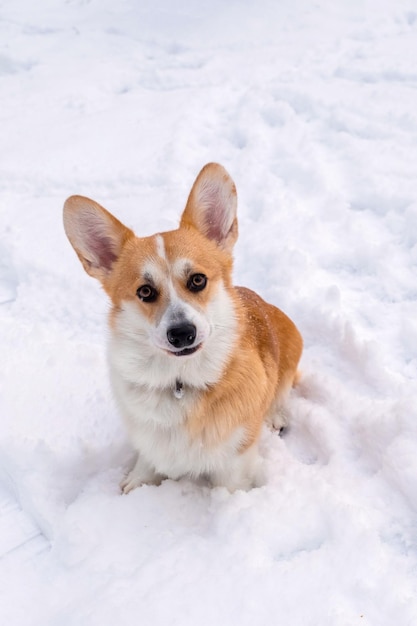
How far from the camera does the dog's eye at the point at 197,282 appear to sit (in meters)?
1.91

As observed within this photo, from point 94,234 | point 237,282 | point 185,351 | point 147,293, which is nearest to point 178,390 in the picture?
point 185,351

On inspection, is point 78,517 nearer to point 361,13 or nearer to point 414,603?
point 414,603

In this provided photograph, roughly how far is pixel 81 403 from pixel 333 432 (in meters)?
1.13

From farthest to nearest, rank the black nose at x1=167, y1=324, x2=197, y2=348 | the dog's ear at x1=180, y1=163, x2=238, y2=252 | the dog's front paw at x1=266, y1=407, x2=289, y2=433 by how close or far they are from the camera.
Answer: the dog's front paw at x1=266, y1=407, x2=289, y2=433
the dog's ear at x1=180, y1=163, x2=238, y2=252
the black nose at x1=167, y1=324, x2=197, y2=348

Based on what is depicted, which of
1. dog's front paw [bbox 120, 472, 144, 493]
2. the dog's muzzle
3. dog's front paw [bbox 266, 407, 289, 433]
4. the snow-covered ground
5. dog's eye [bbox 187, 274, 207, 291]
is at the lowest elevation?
dog's front paw [bbox 120, 472, 144, 493]

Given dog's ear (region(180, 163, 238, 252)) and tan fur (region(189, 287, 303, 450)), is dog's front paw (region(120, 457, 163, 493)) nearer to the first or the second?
tan fur (region(189, 287, 303, 450))

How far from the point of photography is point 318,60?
493 centimetres

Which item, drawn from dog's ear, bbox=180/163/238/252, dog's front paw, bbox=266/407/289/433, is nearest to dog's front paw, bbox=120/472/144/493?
dog's front paw, bbox=266/407/289/433

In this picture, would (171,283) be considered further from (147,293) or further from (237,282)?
(237,282)

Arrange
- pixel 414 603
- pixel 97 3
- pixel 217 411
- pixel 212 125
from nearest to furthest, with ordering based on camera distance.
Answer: pixel 414 603 < pixel 217 411 < pixel 212 125 < pixel 97 3

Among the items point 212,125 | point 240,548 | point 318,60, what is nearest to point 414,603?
Result: point 240,548

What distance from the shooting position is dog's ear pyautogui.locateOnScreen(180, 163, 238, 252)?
1993mm

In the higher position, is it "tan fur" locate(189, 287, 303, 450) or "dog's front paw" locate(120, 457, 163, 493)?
"tan fur" locate(189, 287, 303, 450)

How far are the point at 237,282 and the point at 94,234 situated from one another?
124 cm
